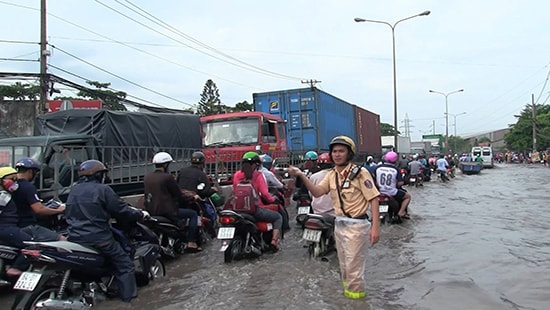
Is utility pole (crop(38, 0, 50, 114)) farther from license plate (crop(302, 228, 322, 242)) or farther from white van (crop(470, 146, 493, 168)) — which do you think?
white van (crop(470, 146, 493, 168))

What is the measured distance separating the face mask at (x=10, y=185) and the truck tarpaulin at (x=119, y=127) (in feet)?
15.5

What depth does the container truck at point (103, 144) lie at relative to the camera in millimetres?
7082

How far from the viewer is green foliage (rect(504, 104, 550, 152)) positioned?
5923 centimetres

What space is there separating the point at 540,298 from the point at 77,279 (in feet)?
15.4

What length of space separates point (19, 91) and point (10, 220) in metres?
36.6

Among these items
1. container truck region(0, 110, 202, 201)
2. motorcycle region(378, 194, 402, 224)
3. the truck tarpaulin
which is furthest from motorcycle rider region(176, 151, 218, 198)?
motorcycle region(378, 194, 402, 224)

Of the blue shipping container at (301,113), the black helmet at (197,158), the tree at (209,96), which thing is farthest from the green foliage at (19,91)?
the black helmet at (197,158)

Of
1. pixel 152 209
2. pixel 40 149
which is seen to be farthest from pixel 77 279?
pixel 40 149

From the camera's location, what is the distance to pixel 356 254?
14.9 feet

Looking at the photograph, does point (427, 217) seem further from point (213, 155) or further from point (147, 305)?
point (147, 305)

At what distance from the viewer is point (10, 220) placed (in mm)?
4812

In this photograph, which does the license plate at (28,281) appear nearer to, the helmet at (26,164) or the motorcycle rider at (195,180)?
the helmet at (26,164)

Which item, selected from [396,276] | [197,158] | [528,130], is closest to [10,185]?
[197,158]

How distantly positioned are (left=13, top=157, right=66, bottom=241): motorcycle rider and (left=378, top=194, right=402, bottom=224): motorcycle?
6.15 metres
